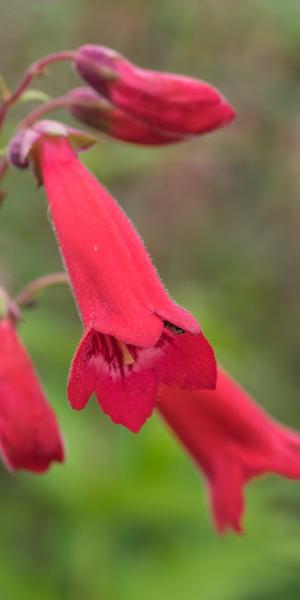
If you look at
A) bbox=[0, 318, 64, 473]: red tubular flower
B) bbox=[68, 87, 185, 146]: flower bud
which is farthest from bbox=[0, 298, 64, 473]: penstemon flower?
bbox=[68, 87, 185, 146]: flower bud

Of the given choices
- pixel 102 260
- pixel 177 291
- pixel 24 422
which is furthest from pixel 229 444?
pixel 177 291

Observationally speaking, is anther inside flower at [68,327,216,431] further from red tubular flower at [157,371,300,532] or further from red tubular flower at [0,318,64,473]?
red tubular flower at [157,371,300,532]

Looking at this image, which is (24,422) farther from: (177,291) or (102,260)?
(177,291)

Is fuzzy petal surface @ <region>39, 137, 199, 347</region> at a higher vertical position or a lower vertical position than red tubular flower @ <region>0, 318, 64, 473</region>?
higher

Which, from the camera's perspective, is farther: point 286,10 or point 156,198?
point 156,198

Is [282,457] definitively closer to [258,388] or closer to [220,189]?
[258,388]

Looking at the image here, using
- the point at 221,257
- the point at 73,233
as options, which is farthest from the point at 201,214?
the point at 73,233
